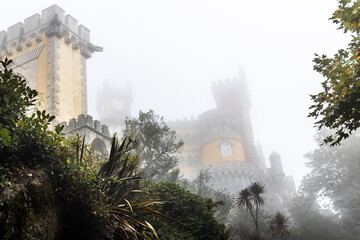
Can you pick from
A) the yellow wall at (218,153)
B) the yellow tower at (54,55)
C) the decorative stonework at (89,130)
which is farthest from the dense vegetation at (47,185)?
the yellow wall at (218,153)

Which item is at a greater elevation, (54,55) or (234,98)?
(234,98)

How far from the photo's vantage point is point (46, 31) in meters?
24.2

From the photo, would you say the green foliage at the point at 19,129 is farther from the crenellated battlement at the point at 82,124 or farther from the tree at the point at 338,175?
the tree at the point at 338,175

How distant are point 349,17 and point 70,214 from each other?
828cm

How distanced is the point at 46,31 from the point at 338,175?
30.0m

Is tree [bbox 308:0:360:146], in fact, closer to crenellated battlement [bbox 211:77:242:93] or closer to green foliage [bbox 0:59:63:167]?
green foliage [bbox 0:59:63:167]

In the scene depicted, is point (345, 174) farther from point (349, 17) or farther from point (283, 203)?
point (349, 17)

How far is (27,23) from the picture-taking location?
84.5 ft

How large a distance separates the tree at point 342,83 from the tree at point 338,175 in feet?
96.9

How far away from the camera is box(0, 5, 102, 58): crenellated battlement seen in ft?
80.6

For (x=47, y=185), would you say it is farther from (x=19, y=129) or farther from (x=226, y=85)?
(x=226, y=85)

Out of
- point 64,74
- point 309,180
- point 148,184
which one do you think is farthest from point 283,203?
point 148,184

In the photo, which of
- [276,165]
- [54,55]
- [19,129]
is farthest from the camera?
[276,165]

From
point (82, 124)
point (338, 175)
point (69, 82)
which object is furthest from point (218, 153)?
point (82, 124)
